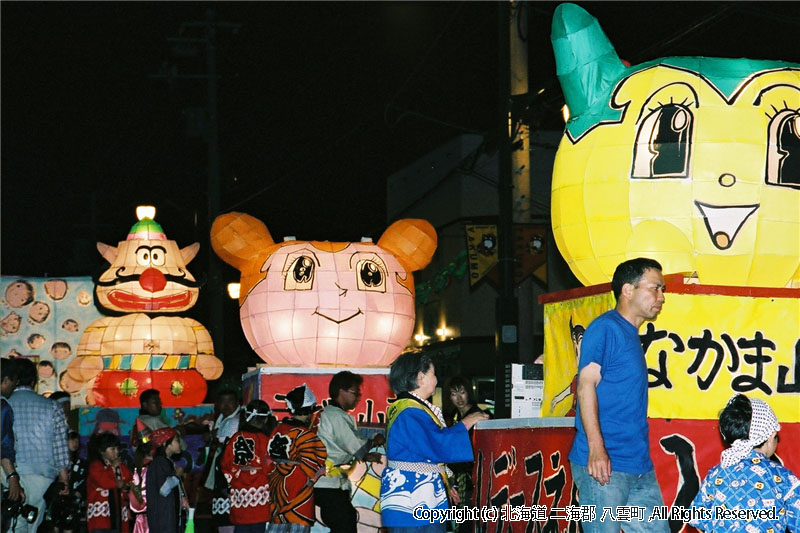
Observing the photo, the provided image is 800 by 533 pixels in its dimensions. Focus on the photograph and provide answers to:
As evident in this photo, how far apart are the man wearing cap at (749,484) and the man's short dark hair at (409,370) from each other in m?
1.80

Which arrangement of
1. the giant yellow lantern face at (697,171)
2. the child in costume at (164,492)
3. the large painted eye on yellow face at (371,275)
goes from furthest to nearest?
the large painted eye on yellow face at (371,275) < the child in costume at (164,492) < the giant yellow lantern face at (697,171)

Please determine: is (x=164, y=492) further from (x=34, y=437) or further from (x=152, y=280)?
(x=152, y=280)

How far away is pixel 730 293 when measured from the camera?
28.2 ft

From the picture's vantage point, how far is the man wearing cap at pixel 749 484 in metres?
6.35

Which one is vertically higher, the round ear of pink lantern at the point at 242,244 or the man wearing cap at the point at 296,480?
the round ear of pink lantern at the point at 242,244

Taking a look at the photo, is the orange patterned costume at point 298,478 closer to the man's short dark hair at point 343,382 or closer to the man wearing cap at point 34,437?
the man's short dark hair at point 343,382

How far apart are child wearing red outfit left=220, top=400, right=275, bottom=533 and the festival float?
2984mm

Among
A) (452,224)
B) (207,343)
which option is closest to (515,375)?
(207,343)

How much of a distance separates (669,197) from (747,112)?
86 cm

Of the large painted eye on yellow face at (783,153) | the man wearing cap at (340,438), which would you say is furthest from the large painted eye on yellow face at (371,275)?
the large painted eye on yellow face at (783,153)

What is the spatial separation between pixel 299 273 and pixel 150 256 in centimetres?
942

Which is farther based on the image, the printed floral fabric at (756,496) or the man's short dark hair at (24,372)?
the man's short dark hair at (24,372)

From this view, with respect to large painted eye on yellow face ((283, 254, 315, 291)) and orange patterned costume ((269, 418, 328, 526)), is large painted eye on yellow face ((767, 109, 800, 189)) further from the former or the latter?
large painted eye on yellow face ((283, 254, 315, 291))

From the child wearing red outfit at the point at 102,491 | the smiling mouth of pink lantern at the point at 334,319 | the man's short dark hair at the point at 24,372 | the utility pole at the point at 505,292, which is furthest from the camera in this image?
the smiling mouth of pink lantern at the point at 334,319
